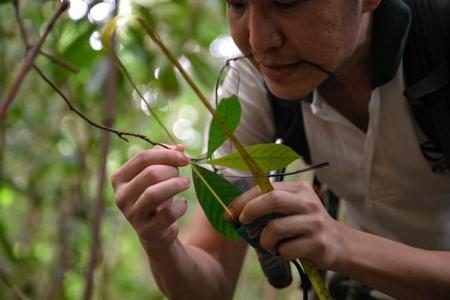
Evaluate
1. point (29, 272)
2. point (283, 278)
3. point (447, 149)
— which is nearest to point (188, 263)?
point (283, 278)

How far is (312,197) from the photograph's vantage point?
806 mm

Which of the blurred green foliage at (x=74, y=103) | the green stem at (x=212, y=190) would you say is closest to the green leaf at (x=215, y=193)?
the green stem at (x=212, y=190)

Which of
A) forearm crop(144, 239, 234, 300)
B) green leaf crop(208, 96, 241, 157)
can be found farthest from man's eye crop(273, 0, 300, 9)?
forearm crop(144, 239, 234, 300)

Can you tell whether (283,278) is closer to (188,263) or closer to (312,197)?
(188,263)

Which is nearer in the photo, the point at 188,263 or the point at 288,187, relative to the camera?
the point at 288,187

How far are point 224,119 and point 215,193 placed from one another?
0.09m

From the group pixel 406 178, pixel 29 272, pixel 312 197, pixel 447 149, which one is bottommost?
pixel 29 272

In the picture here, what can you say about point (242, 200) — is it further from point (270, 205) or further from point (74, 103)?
point (74, 103)

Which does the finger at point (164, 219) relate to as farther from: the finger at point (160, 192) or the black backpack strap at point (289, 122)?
the black backpack strap at point (289, 122)

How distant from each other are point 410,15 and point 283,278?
46 cm

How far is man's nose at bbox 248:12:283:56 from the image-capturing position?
0.85 m

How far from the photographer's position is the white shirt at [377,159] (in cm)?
110

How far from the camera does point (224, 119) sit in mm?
790

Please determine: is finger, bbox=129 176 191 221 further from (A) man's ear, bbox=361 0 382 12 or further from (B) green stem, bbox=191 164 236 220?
(A) man's ear, bbox=361 0 382 12
